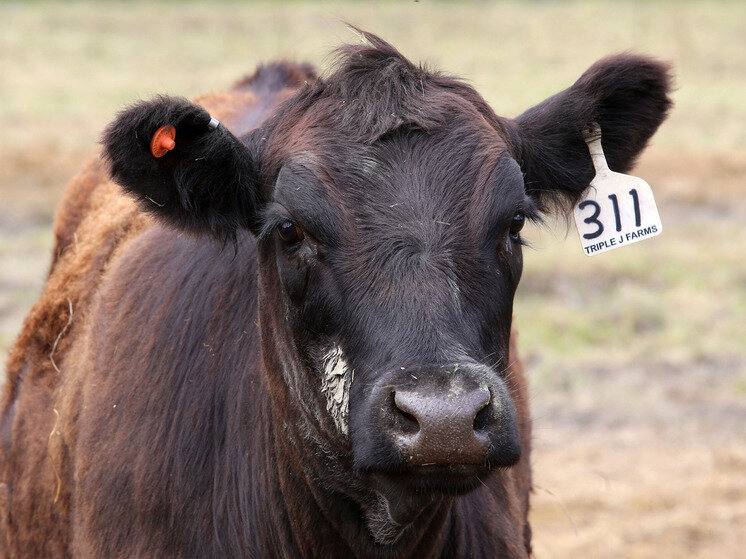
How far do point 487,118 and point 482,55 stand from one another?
2579cm

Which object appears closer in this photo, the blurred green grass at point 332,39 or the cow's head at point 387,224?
the cow's head at point 387,224

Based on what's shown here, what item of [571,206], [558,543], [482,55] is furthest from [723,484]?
[482,55]

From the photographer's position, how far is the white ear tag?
399cm

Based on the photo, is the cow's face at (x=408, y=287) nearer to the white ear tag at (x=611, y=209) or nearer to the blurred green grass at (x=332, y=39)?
the white ear tag at (x=611, y=209)

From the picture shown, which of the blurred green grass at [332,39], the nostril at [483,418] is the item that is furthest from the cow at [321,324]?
the blurred green grass at [332,39]

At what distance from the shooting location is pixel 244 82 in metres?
5.89

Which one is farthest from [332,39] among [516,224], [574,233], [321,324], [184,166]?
[321,324]

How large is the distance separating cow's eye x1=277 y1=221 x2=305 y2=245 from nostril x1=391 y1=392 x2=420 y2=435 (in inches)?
27.4

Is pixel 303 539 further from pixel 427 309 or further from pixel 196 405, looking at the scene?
pixel 427 309

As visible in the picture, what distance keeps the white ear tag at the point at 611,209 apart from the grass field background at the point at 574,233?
0.28m

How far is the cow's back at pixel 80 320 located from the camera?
4.15m

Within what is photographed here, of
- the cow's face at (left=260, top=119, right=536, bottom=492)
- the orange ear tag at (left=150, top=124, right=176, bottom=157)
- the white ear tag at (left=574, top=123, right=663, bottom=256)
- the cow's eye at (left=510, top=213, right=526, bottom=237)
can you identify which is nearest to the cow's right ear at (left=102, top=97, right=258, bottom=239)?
the orange ear tag at (left=150, top=124, right=176, bottom=157)

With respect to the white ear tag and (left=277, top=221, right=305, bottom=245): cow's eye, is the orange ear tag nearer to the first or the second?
(left=277, top=221, right=305, bottom=245): cow's eye

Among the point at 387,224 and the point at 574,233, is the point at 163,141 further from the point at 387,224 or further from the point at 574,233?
the point at 574,233
